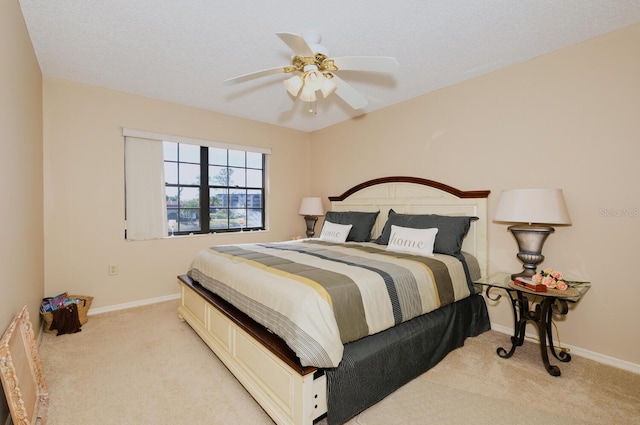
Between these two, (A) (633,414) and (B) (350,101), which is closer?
(A) (633,414)

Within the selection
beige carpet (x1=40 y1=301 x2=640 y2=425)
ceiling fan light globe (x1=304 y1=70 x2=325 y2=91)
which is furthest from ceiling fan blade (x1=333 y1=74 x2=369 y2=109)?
beige carpet (x1=40 y1=301 x2=640 y2=425)

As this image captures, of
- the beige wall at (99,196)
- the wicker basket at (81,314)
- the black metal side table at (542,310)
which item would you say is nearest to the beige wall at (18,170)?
the wicker basket at (81,314)

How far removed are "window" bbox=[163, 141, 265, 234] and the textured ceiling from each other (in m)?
1.05

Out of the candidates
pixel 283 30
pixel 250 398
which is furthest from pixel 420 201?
pixel 250 398

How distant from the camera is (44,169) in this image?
9.77 ft

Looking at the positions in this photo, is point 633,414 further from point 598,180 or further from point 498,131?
point 498,131

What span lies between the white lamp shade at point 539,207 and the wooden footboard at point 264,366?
1.89 m

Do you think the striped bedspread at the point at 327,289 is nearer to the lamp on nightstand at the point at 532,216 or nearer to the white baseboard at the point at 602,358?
the lamp on nightstand at the point at 532,216

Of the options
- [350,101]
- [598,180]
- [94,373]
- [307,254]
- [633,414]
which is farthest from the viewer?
[307,254]

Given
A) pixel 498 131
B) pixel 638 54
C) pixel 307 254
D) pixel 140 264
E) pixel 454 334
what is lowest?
pixel 454 334

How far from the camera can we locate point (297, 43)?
1.78m

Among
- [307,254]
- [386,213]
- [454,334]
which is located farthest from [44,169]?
[454,334]

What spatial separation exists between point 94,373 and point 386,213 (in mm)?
3170

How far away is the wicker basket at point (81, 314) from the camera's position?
8.75 ft
